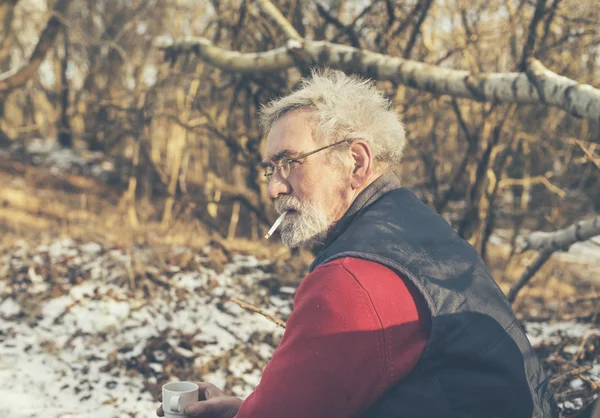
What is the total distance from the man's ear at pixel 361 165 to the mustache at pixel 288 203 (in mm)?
205

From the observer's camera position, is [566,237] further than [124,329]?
No

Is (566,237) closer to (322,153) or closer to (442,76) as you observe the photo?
(442,76)

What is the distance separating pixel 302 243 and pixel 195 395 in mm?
649

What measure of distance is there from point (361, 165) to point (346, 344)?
2.28ft

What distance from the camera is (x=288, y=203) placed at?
6.52 feet

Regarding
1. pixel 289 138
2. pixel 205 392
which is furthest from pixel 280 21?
pixel 205 392

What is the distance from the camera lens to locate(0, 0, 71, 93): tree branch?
703cm

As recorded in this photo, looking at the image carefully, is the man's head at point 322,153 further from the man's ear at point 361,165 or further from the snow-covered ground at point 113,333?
the snow-covered ground at point 113,333

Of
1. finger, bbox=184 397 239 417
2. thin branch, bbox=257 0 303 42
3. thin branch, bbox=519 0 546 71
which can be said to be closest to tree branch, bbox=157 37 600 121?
thin branch, bbox=257 0 303 42

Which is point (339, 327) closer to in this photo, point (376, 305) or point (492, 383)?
point (376, 305)

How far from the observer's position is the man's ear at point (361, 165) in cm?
189

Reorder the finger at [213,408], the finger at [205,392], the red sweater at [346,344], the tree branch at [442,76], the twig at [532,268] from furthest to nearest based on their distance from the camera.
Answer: the twig at [532,268] < the tree branch at [442,76] < the finger at [205,392] < the finger at [213,408] < the red sweater at [346,344]

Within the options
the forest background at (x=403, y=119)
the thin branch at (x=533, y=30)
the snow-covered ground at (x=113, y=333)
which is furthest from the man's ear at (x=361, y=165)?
the snow-covered ground at (x=113, y=333)

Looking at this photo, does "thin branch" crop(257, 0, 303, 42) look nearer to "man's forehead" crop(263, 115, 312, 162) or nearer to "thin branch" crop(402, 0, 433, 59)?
"thin branch" crop(402, 0, 433, 59)
